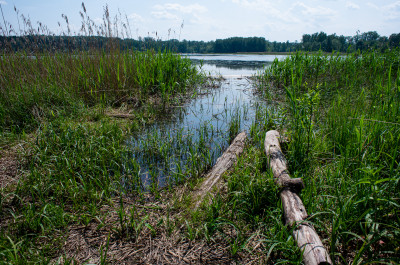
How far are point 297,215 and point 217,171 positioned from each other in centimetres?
118

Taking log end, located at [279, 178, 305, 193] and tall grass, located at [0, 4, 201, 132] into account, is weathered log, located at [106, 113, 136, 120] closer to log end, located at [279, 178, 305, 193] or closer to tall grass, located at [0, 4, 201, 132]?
tall grass, located at [0, 4, 201, 132]

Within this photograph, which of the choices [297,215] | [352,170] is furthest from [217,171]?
[352,170]

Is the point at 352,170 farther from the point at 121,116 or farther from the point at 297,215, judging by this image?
the point at 121,116

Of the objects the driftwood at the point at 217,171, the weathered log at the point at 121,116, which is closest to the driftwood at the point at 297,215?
the driftwood at the point at 217,171

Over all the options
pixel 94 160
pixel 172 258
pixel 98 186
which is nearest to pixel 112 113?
pixel 94 160

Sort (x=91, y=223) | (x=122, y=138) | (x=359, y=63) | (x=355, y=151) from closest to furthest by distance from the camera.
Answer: (x=91, y=223), (x=355, y=151), (x=122, y=138), (x=359, y=63)

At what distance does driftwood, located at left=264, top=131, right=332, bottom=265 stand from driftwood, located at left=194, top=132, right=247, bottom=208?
553mm

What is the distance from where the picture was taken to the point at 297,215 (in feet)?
5.68

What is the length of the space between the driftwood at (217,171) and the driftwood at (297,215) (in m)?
0.55

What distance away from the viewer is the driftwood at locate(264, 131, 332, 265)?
1387 mm

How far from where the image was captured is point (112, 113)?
16.5 ft

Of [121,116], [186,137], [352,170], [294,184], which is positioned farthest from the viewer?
[121,116]

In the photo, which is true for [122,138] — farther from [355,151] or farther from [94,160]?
[355,151]

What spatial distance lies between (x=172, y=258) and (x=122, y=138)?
8.24ft
